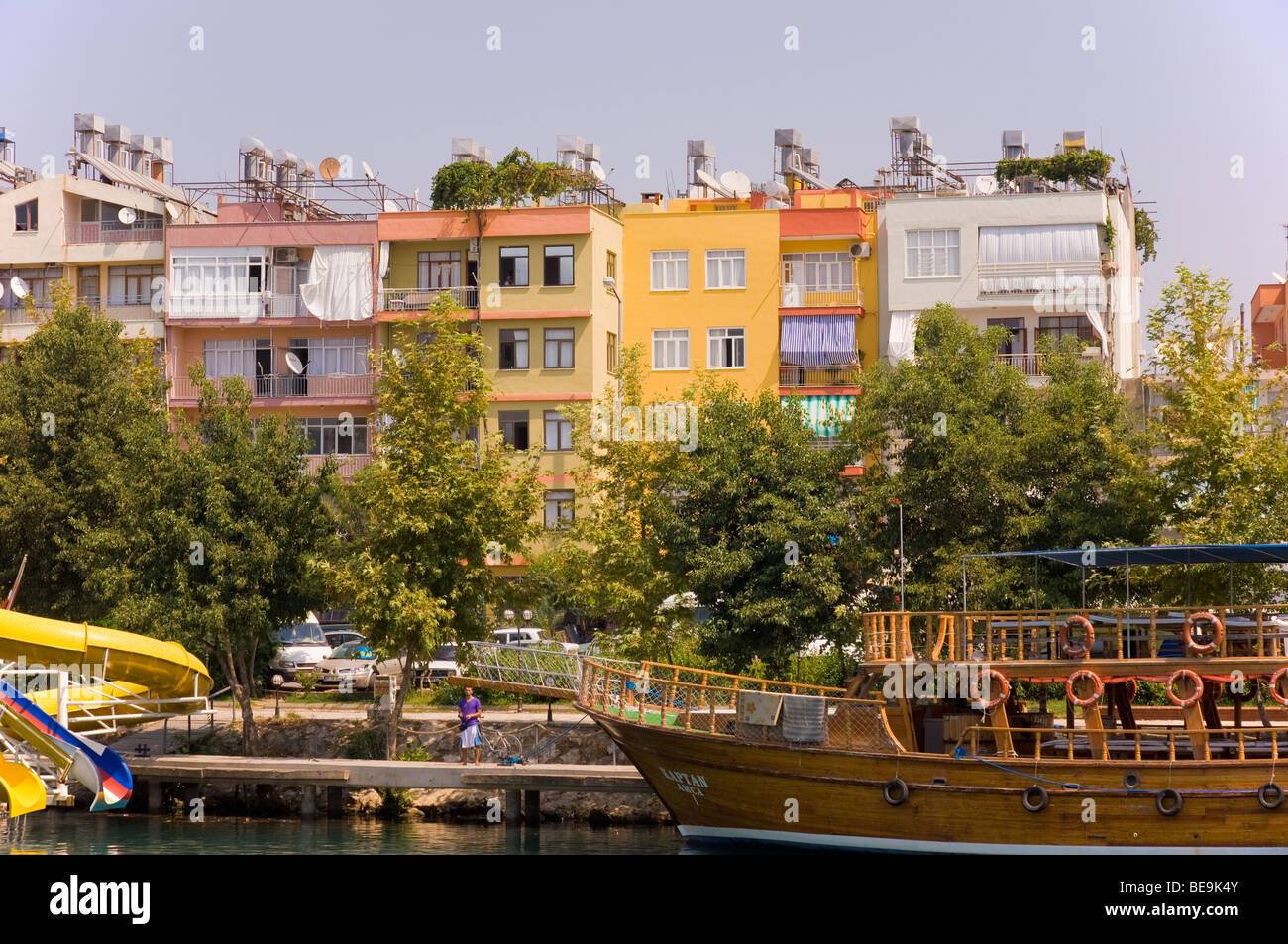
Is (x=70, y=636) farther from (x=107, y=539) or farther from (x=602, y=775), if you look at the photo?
(x=107, y=539)

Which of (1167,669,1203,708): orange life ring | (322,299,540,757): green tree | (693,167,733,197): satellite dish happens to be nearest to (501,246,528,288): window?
(693,167,733,197): satellite dish

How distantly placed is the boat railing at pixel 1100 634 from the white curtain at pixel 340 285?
3179cm

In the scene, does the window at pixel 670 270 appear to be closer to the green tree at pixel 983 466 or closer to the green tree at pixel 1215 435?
the green tree at pixel 983 466

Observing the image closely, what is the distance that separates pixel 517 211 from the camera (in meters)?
55.6

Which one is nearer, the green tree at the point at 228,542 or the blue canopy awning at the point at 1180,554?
the blue canopy awning at the point at 1180,554

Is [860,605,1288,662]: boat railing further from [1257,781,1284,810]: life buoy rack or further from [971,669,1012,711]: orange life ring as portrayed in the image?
[1257,781,1284,810]: life buoy rack

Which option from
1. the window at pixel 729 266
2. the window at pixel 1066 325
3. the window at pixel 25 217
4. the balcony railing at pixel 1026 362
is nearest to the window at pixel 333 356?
the window at pixel 25 217

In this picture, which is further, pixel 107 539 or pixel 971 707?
pixel 107 539

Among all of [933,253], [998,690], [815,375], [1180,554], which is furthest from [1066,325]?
[998,690]

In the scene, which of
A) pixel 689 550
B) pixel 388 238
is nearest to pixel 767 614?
pixel 689 550

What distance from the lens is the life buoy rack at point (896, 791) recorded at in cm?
2703

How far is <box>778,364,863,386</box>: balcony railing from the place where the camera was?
55438mm

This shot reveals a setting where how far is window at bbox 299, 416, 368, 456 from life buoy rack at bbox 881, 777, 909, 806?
31.9 metres

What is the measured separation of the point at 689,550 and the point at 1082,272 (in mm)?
21418
